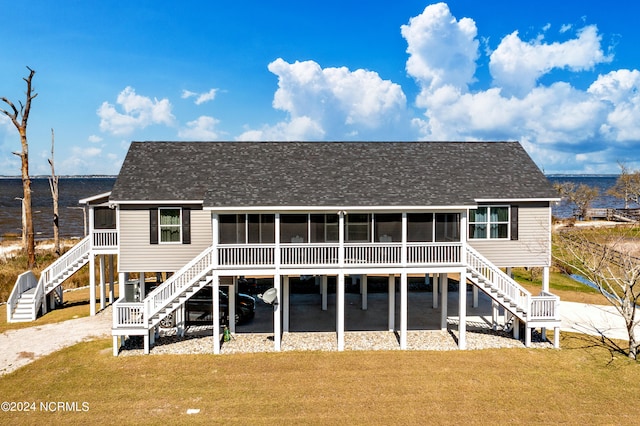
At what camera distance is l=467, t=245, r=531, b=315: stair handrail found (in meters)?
17.2

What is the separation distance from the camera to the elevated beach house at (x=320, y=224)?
55.1 ft

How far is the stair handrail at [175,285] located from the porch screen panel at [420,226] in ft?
27.0

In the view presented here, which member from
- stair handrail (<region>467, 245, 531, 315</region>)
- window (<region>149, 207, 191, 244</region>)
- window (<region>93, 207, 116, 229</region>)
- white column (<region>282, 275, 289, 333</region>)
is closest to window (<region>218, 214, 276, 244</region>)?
window (<region>149, 207, 191, 244</region>)

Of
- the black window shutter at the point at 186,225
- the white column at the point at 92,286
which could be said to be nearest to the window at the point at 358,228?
the black window shutter at the point at 186,225

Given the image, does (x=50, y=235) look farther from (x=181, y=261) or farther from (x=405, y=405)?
(x=405, y=405)

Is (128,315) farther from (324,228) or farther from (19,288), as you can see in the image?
(19,288)

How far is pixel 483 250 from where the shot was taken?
18688mm

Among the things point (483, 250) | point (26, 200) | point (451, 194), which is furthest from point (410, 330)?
point (26, 200)

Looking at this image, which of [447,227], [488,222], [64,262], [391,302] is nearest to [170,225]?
[64,262]

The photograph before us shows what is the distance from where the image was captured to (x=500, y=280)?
17.3 meters

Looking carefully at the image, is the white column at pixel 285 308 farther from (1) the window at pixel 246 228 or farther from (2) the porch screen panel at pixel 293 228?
(1) the window at pixel 246 228

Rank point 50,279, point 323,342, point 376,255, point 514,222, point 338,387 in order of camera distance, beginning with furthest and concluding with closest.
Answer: point 50,279 → point 514,222 → point 323,342 → point 376,255 → point 338,387

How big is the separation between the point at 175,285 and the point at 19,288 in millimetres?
10582

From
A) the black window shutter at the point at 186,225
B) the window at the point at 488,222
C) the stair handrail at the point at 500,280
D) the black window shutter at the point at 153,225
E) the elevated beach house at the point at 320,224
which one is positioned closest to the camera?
the elevated beach house at the point at 320,224
